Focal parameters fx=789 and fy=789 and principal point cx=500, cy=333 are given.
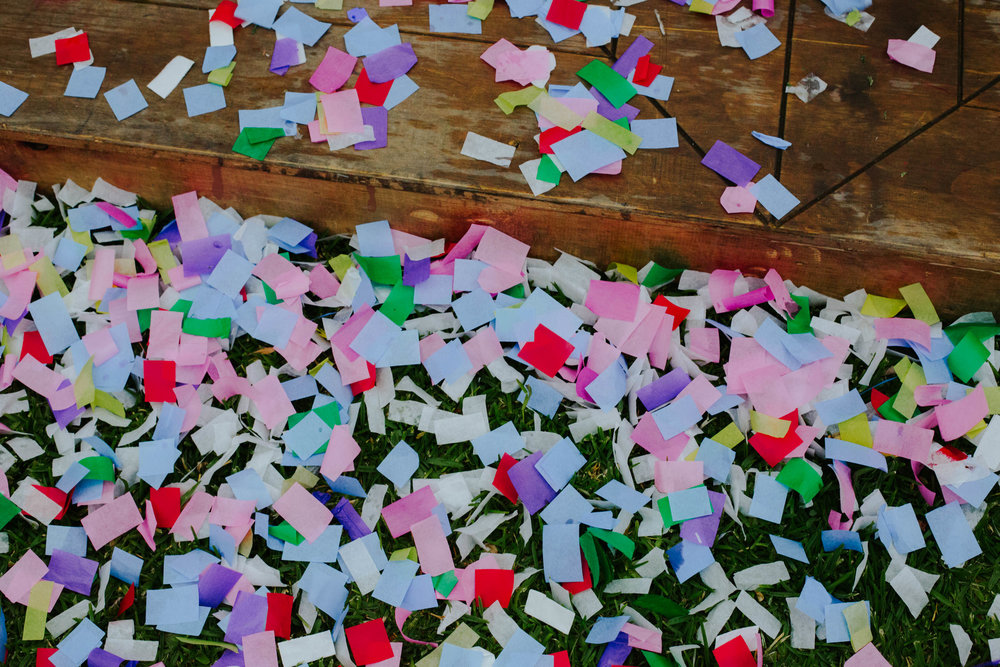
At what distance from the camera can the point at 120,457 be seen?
1.76 metres

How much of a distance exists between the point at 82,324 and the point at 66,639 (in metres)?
0.74

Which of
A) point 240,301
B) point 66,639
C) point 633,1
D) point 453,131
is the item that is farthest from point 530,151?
point 66,639

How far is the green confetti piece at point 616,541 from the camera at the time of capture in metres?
1.62

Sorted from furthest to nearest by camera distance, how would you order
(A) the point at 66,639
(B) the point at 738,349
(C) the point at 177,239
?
(C) the point at 177,239 → (B) the point at 738,349 → (A) the point at 66,639

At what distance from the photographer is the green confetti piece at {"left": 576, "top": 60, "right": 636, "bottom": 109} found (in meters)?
1.89

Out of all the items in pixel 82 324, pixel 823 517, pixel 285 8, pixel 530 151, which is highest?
pixel 285 8

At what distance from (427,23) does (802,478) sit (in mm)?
1417

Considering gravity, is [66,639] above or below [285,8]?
below

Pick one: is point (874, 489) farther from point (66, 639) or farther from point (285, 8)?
point (285, 8)

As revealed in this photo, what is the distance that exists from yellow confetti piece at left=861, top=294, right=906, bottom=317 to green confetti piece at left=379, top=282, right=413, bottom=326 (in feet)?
3.54

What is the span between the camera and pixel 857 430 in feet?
5.70

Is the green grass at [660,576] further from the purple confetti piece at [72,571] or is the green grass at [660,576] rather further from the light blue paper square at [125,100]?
the light blue paper square at [125,100]

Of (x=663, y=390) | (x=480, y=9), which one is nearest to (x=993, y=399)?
(x=663, y=390)

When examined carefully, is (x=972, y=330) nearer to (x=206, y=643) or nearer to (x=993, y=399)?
(x=993, y=399)
